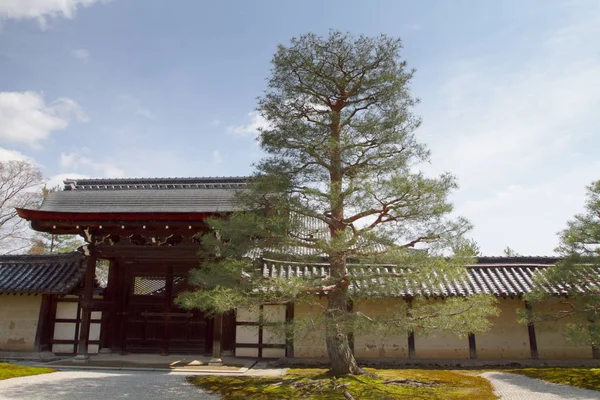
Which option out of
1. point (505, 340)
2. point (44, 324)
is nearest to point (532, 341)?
point (505, 340)

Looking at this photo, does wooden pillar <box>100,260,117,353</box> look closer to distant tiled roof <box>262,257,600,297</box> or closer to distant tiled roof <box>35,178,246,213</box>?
distant tiled roof <box>35,178,246,213</box>

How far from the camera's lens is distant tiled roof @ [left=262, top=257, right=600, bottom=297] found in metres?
12.3

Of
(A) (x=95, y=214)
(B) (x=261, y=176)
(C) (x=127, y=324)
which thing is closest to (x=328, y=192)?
(B) (x=261, y=176)

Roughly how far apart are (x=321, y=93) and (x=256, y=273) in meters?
4.18

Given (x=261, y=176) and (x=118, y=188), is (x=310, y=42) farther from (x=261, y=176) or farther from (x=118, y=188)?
(x=118, y=188)

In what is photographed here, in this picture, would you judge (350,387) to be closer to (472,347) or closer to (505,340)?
(472,347)

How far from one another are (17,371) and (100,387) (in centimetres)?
300

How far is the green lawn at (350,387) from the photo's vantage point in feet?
24.9

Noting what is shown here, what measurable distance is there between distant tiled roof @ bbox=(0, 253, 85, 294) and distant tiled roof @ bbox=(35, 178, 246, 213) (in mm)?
1735

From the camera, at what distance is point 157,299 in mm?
13531

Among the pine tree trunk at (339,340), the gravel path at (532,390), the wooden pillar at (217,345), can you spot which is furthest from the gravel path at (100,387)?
the gravel path at (532,390)

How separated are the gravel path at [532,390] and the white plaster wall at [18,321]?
42.6 ft

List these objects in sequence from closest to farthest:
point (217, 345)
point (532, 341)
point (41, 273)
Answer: point (217, 345), point (532, 341), point (41, 273)

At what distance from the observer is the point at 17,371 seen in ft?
32.4
